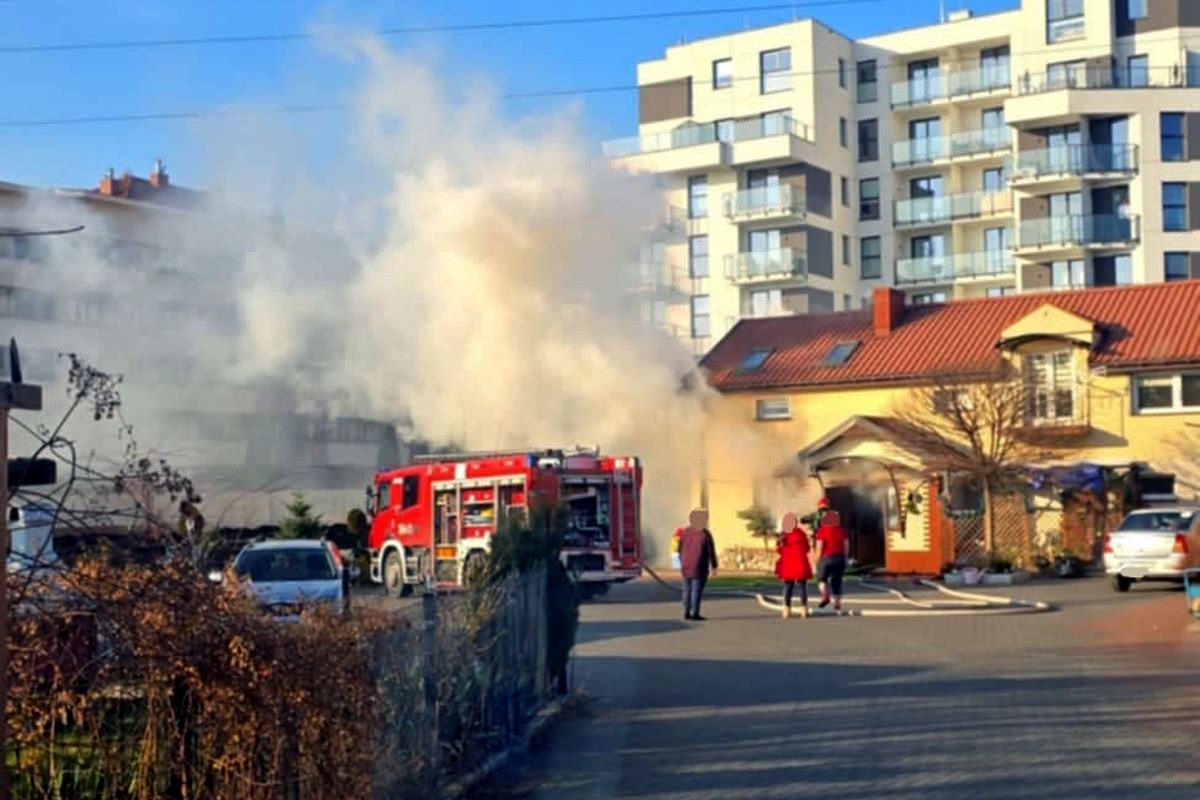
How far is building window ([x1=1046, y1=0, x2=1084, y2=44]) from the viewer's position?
186 ft

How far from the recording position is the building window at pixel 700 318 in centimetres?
6219

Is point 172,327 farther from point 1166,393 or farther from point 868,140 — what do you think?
point 868,140

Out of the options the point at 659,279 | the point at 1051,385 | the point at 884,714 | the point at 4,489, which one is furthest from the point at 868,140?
the point at 4,489

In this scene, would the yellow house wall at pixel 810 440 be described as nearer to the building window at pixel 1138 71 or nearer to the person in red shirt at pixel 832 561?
the person in red shirt at pixel 832 561

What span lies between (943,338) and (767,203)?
2192 centimetres

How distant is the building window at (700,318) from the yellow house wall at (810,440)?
73.5 feet

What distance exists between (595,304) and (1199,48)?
30.9m

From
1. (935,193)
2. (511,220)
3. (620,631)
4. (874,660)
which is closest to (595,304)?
(511,220)

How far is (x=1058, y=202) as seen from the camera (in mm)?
56031

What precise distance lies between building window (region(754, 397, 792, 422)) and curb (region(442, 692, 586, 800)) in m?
26.5

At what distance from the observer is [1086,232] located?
2156 inches

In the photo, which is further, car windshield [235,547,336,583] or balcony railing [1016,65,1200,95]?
balcony railing [1016,65,1200,95]

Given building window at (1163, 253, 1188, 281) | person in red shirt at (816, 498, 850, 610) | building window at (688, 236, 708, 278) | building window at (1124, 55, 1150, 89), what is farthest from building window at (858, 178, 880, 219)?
person in red shirt at (816, 498, 850, 610)

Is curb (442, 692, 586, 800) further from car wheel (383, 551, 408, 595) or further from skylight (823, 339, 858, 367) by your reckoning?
skylight (823, 339, 858, 367)
